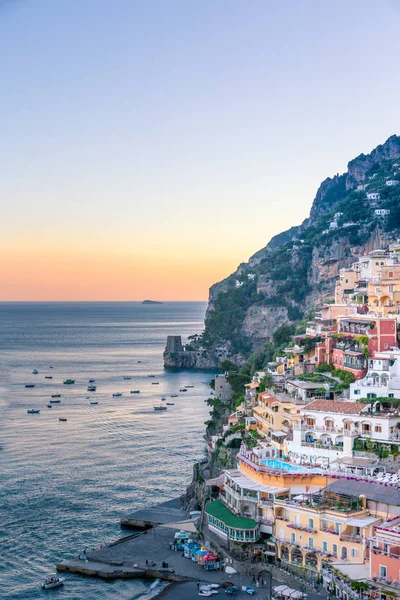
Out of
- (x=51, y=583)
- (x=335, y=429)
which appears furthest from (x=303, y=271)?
(x=51, y=583)

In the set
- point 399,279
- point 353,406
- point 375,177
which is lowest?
point 353,406

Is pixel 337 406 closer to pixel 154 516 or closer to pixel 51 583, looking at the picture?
pixel 154 516

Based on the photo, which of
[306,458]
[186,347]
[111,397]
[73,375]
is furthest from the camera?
[186,347]

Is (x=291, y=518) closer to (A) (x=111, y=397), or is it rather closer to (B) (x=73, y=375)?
(A) (x=111, y=397)

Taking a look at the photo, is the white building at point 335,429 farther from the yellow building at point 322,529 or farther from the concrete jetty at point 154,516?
the concrete jetty at point 154,516

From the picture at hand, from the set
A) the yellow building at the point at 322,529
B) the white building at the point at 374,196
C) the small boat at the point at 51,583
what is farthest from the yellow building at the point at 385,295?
the white building at the point at 374,196

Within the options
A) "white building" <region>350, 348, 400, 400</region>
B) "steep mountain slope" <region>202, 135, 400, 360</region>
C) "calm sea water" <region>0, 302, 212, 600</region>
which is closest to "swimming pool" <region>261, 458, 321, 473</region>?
"white building" <region>350, 348, 400, 400</region>

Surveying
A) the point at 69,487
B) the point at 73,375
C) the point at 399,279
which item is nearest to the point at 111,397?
the point at 73,375
